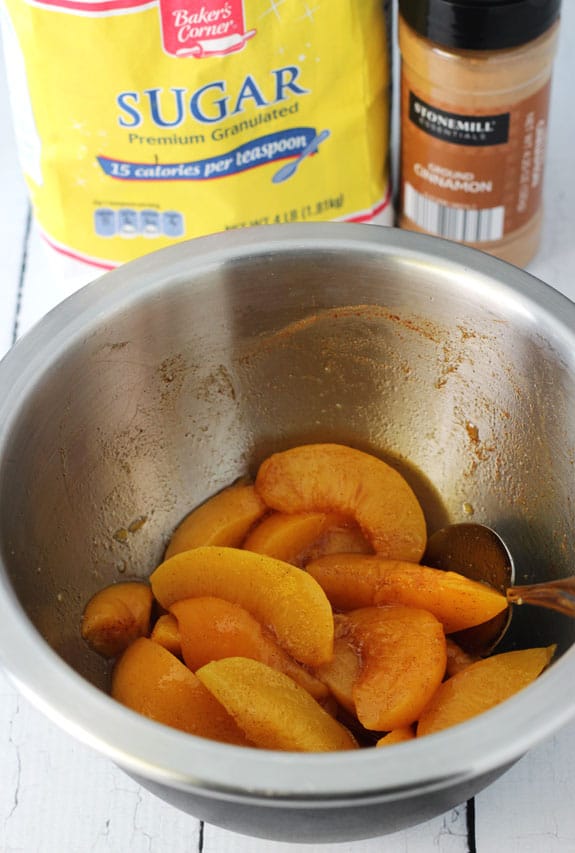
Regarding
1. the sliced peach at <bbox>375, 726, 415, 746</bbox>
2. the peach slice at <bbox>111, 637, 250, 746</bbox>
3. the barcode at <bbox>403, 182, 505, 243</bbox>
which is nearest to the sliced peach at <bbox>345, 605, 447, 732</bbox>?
the sliced peach at <bbox>375, 726, 415, 746</bbox>

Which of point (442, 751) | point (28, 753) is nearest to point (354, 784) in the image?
point (442, 751)

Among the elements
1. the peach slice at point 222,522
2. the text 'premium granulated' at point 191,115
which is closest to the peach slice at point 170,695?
the peach slice at point 222,522

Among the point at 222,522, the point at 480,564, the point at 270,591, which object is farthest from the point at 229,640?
the point at 480,564

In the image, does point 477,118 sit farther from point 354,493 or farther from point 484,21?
point 354,493

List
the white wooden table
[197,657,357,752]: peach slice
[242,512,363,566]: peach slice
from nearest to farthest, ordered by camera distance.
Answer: [197,657,357,752]: peach slice → the white wooden table → [242,512,363,566]: peach slice

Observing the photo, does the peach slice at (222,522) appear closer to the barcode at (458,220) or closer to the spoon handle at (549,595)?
the spoon handle at (549,595)

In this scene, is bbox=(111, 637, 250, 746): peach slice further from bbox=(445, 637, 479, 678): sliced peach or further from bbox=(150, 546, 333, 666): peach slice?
bbox=(445, 637, 479, 678): sliced peach
